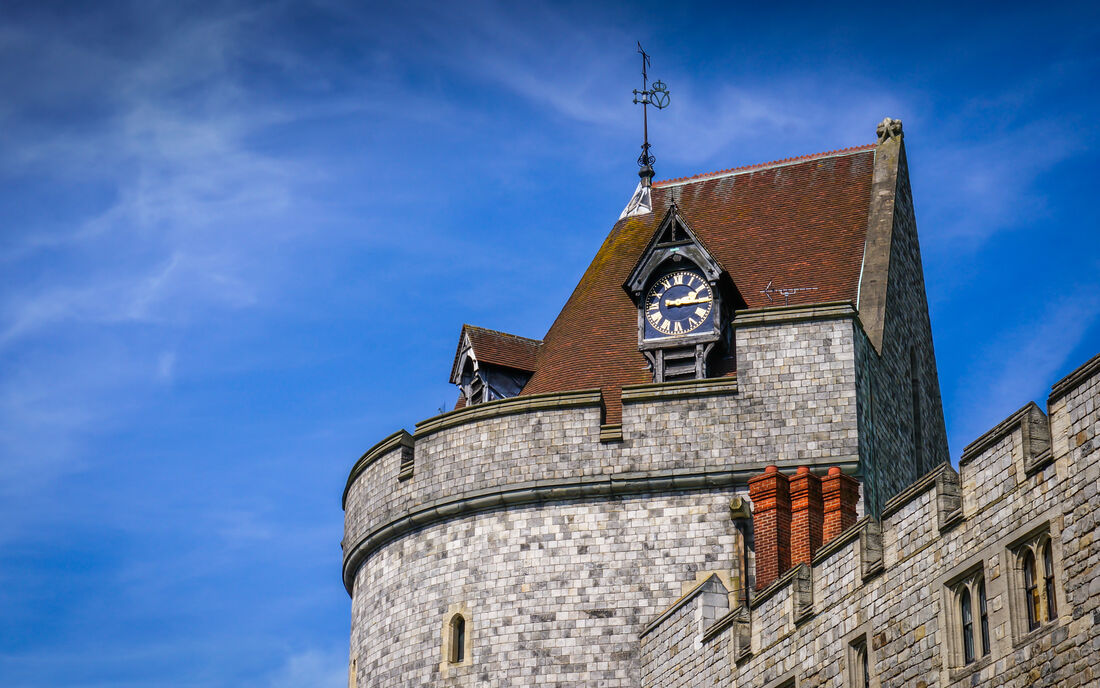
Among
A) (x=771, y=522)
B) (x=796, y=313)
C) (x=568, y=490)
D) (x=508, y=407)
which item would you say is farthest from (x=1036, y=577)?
(x=508, y=407)

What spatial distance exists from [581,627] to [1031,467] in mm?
9885

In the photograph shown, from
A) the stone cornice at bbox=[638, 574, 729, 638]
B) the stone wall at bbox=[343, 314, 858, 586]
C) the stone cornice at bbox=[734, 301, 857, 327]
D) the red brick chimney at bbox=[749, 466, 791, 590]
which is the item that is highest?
the stone cornice at bbox=[734, 301, 857, 327]

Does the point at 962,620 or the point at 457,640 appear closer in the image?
the point at 962,620

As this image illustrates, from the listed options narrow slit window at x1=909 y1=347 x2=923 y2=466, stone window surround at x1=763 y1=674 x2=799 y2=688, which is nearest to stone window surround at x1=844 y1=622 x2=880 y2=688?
stone window surround at x1=763 y1=674 x2=799 y2=688

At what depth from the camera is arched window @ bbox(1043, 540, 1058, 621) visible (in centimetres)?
1725

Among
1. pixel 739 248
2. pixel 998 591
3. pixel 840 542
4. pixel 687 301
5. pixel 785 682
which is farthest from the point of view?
pixel 739 248

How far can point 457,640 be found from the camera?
89.3ft

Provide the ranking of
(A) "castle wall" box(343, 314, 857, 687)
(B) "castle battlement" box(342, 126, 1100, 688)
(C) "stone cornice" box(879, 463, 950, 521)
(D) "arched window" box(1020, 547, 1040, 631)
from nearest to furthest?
1. (D) "arched window" box(1020, 547, 1040, 631)
2. (B) "castle battlement" box(342, 126, 1100, 688)
3. (C) "stone cornice" box(879, 463, 950, 521)
4. (A) "castle wall" box(343, 314, 857, 687)

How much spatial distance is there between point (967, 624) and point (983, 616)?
0.33 metres

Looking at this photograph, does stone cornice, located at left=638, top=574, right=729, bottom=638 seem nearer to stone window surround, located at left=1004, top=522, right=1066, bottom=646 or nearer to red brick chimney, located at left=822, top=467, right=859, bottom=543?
red brick chimney, located at left=822, top=467, right=859, bottom=543

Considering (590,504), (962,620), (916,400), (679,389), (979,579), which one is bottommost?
(962,620)

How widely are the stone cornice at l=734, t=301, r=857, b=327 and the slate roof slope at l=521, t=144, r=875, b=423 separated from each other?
215 centimetres

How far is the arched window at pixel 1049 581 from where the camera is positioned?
17250mm

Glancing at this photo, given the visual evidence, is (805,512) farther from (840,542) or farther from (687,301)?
(687,301)
